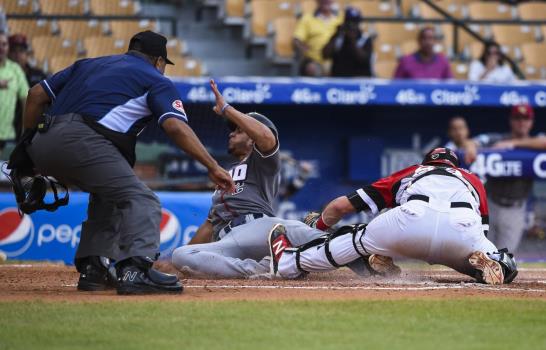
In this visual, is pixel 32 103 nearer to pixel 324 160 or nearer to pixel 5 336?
pixel 5 336

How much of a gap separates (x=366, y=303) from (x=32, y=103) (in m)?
2.57

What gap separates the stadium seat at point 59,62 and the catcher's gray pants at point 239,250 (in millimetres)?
6040

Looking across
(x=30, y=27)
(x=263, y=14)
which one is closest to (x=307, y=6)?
(x=263, y=14)

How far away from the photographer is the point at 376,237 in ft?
25.7

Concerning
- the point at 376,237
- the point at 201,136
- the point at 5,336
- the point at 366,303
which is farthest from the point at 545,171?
the point at 5,336

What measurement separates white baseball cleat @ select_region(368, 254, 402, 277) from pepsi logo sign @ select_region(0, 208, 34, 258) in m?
4.74

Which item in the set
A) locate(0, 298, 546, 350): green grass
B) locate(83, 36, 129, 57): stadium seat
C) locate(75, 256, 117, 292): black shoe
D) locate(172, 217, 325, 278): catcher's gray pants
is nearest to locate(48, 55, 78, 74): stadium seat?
locate(83, 36, 129, 57): stadium seat

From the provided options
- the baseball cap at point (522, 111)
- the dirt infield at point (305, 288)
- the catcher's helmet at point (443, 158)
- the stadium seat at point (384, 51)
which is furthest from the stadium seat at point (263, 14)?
the catcher's helmet at point (443, 158)

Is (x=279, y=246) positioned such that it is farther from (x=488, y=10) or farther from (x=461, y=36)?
(x=488, y=10)

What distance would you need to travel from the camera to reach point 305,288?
769 cm

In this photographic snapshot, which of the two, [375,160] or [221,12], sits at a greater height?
[221,12]

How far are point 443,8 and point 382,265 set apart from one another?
390 inches

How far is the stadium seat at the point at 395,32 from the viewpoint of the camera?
16.4 meters

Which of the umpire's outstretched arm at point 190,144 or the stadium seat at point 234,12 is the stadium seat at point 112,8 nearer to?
the stadium seat at point 234,12
